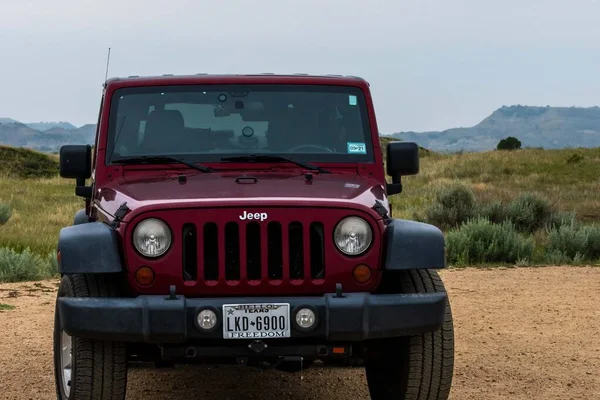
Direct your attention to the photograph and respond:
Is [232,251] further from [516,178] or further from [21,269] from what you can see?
[516,178]

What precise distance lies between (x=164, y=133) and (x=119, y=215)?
1.12 metres

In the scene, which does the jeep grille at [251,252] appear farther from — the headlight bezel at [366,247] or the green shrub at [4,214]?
the green shrub at [4,214]

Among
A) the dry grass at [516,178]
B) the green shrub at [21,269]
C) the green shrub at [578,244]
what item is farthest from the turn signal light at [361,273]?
the dry grass at [516,178]

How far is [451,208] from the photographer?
18.9 metres

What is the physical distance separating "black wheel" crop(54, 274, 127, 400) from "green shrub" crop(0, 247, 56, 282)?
7.50m

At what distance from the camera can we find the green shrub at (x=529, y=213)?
59.0 ft

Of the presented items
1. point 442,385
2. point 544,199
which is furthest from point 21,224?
point 442,385

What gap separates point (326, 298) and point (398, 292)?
553 millimetres

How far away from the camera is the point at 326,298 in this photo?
445 cm

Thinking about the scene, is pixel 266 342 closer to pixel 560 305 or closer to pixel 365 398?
pixel 365 398

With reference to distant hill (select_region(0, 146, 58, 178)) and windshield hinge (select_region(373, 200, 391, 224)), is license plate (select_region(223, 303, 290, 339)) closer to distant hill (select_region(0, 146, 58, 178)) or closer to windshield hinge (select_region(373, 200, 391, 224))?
windshield hinge (select_region(373, 200, 391, 224))

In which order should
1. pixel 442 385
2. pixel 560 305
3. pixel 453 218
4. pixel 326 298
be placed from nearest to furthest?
pixel 326 298
pixel 442 385
pixel 560 305
pixel 453 218

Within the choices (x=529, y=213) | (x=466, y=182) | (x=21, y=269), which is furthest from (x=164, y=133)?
(x=466, y=182)

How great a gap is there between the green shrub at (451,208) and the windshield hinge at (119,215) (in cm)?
1346
